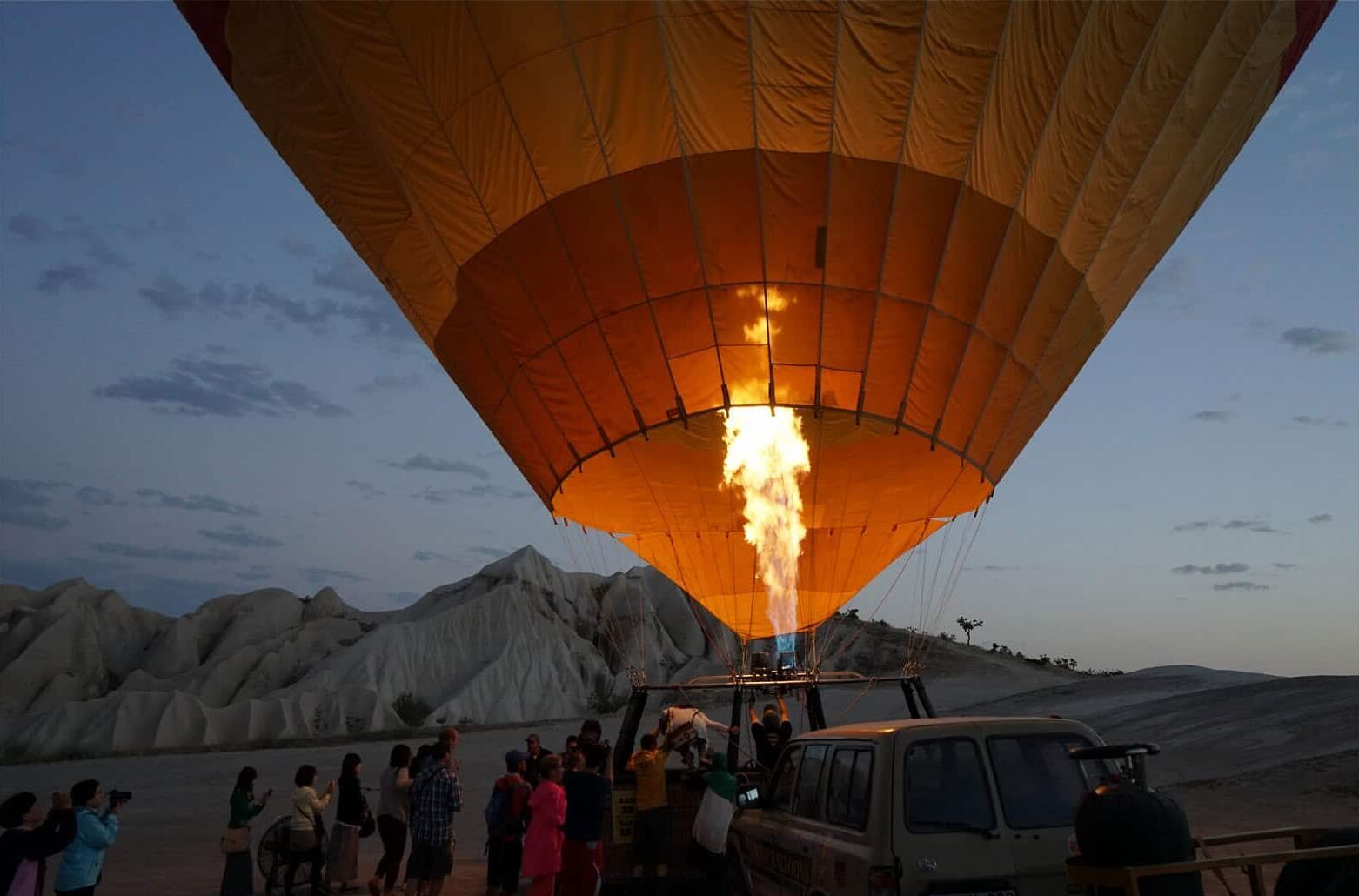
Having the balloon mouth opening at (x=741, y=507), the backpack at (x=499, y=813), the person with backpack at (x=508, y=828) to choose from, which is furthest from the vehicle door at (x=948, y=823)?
the balloon mouth opening at (x=741, y=507)

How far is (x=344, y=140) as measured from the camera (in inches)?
436

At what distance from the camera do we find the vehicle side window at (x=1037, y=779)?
473 centimetres

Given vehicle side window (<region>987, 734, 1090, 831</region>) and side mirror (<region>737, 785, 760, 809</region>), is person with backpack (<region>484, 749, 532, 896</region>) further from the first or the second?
vehicle side window (<region>987, 734, 1090, 831</region>)

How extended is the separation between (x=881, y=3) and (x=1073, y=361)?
16.1ft

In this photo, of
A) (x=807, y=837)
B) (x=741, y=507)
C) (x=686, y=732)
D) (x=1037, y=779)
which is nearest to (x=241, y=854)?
(x=686, y=732)

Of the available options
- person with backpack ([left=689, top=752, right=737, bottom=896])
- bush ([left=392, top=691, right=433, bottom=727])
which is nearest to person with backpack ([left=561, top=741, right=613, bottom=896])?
person with backpack ([left=689, top=752, right=737, bottom=896])

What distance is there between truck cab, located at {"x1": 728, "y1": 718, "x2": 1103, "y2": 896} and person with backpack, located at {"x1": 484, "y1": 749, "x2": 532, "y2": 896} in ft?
11.2

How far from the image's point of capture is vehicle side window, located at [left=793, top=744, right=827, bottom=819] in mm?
5742

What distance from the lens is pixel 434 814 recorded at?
8375mm

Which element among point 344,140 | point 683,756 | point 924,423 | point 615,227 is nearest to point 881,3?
point 615,227

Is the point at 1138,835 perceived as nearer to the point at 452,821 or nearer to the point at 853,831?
the point at 853,831

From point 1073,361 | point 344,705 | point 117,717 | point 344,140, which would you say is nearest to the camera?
point 344,140

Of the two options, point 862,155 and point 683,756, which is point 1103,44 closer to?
point 862,155

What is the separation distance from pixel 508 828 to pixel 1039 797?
495 centimetres
